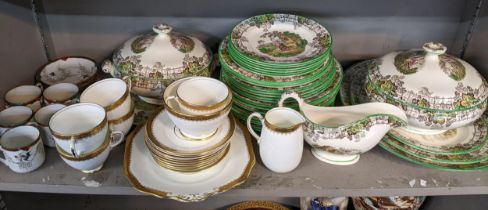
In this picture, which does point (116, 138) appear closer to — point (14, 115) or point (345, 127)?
point (14, 115)

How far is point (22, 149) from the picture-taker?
78cm

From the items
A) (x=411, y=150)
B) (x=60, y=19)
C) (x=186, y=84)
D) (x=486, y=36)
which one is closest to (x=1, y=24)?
(x=60, y=19)

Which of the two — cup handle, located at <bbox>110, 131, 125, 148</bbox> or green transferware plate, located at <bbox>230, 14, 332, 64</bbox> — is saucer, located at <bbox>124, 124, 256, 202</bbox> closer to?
cup handle, located at <bbox>110, 131, 125, 148</bbox>

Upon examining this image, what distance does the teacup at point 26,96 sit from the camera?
89cm

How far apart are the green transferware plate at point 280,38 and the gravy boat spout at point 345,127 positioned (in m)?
0.10

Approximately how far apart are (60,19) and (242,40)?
48 centimetres

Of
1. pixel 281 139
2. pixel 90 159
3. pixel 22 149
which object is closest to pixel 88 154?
pixel 90 159

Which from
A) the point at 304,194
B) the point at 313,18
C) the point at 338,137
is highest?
the point at 313,18

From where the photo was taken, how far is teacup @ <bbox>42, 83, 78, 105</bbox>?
0.90 m

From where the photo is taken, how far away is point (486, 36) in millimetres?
955

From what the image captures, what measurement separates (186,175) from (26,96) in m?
0.43

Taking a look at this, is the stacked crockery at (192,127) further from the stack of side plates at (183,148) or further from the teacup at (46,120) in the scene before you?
the teacup at (46,120)

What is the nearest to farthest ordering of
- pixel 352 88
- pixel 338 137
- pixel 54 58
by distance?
pixel 338 137, pixel 352 88, pixel 54 58

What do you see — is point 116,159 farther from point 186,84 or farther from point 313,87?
point 313,87
